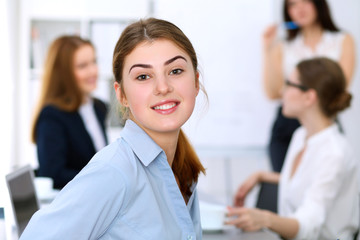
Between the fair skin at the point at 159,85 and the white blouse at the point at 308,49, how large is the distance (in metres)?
2.02

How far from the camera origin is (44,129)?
2.53m

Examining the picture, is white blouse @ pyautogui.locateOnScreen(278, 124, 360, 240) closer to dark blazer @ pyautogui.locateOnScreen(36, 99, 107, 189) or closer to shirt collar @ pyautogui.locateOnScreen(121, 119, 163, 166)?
shirt collar @ pyautogui.locateOnScreen(121, 119, 163, 166)

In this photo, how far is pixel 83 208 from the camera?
2.74 ft

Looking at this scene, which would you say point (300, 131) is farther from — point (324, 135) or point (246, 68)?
point (246, 68)

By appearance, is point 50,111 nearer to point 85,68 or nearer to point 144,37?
point 85,68

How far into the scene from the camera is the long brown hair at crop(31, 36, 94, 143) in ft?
8.54

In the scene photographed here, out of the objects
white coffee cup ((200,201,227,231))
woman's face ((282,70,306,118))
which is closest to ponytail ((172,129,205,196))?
white coffee cup ((200,201,227,231))

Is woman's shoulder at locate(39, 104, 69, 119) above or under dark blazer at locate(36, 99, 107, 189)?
above

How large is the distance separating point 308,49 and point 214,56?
38.9 inches

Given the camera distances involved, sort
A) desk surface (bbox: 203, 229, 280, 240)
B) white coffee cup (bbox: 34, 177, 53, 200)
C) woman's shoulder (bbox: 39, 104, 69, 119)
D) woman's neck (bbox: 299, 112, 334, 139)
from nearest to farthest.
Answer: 1. desk surface (bbox: 203, 229, 280, 240)
2. white coffee cup (bbox: 34, 177, 53, 200)
3. woman's neck (bbox: 299, 112, 334, 139)
4. woman's shoulder (bbox: 39, 104, 69, 119)

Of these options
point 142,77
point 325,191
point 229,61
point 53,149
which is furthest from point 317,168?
point 229,61

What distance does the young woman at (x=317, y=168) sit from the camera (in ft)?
6.05

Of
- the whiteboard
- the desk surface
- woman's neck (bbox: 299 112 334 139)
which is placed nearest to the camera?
the desk surface

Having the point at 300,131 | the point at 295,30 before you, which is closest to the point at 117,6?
Answer: the point at 295,30
